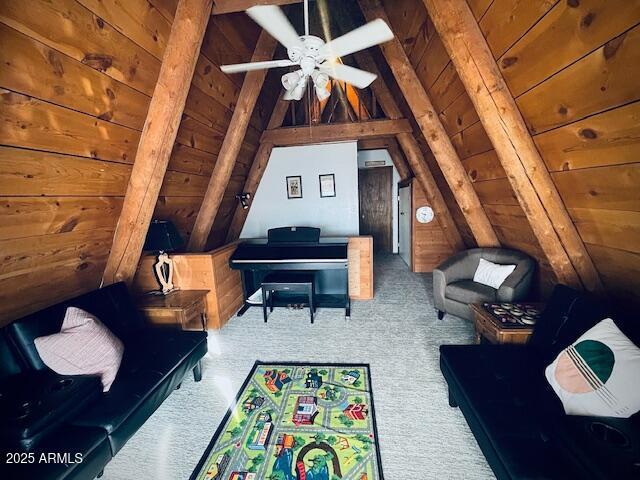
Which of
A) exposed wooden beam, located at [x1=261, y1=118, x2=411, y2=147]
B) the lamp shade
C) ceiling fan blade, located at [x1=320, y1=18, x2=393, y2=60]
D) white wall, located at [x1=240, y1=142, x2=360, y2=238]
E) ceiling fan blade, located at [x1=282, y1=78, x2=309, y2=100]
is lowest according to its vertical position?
the lamp shade

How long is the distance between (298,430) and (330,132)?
3.58m

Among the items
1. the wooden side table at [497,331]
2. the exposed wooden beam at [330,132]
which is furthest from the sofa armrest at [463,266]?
the exposed wooden beam at [330,132]

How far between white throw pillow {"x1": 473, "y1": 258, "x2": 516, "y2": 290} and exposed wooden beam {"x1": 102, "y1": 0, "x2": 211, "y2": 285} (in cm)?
333

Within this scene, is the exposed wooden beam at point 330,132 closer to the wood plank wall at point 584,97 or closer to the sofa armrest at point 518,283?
the wood plank wall at point 584,97

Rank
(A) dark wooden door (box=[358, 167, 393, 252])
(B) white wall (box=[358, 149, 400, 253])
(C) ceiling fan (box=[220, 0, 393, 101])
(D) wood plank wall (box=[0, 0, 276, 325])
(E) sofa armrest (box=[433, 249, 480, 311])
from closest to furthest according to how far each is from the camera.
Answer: (D) wood plank wall (box=[0, 0, 276, 325]), (C) ceiling fan (box=[220, 0, 393, 101]), (E) sofa armrest (box=[433, 249, 480, 311]), (B) white wall (box=[358, 149, 400, 253]), (A) dark wooden door (box=[358, 167, 393, 252])

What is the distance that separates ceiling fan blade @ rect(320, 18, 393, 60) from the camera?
1.38m

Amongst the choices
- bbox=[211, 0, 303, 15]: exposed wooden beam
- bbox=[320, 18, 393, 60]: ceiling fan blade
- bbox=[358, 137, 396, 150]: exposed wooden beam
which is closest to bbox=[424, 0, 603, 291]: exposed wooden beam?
bbox=[320, 18, 393, 60]: ceiling fan blade

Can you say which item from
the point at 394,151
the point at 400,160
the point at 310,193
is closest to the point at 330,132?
the point at 310,193

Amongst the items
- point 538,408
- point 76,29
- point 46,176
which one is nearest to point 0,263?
point 46,176

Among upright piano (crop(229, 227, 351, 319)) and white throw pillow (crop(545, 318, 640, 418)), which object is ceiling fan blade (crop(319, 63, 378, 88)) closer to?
upright piano (crop(229, 227, 351, 319))

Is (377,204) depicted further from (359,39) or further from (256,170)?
(359,39)

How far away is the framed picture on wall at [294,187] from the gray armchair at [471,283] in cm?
243

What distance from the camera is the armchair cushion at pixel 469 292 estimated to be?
8.71 feet

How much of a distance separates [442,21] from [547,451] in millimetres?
2355
